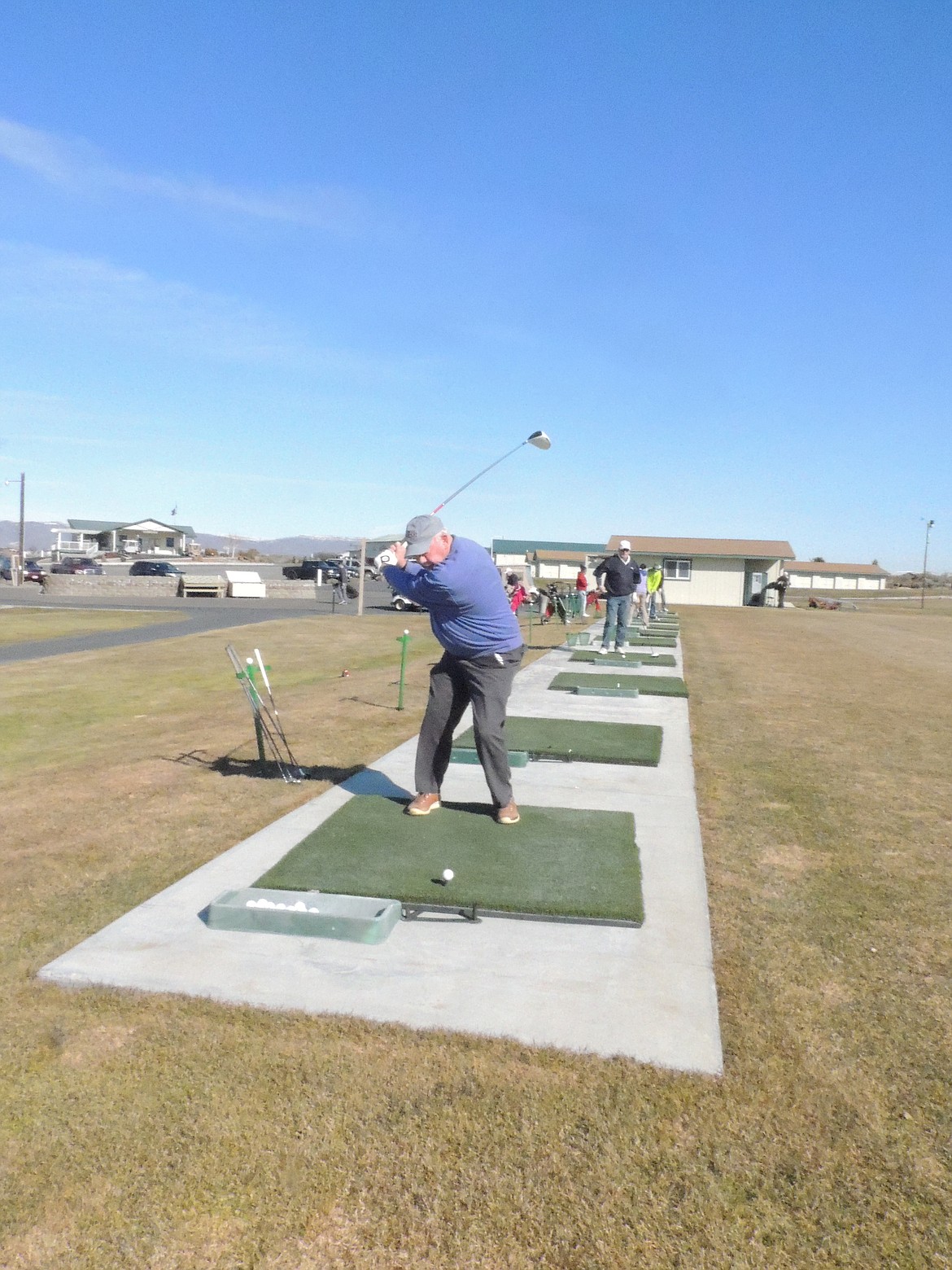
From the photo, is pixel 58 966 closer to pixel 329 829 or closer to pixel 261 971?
pixel 261 971

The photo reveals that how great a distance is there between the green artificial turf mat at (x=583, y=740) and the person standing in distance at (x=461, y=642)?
7.24ft

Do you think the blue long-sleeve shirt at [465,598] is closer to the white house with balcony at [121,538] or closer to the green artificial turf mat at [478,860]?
the green artificial turf mat at [478,860]

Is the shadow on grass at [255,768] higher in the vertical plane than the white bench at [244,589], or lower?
lower

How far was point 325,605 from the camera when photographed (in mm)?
35875

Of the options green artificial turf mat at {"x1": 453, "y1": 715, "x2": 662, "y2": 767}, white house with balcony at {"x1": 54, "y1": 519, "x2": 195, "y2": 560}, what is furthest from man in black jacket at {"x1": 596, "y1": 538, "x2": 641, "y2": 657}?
white house with balcony at {"x1": 54, "y1": 519, "x2": 195, "y2": 560}

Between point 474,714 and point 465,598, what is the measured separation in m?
0.75

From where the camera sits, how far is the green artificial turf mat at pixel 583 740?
8.11 m

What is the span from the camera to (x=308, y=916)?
4.30 meters

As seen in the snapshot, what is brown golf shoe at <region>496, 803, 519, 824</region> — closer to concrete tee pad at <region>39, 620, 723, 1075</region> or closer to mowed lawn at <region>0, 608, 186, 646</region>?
concrete tee pad at <region>39, 620, 723, 1075</region>

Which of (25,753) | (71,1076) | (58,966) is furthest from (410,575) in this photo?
(25,753)

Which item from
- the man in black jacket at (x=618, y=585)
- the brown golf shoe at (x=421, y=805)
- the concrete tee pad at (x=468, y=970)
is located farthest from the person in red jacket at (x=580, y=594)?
the concrete tee pad at (x=468, y=970)

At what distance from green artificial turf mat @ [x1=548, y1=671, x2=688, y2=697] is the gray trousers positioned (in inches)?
255

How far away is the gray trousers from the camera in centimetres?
568

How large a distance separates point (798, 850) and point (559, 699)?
578cm
